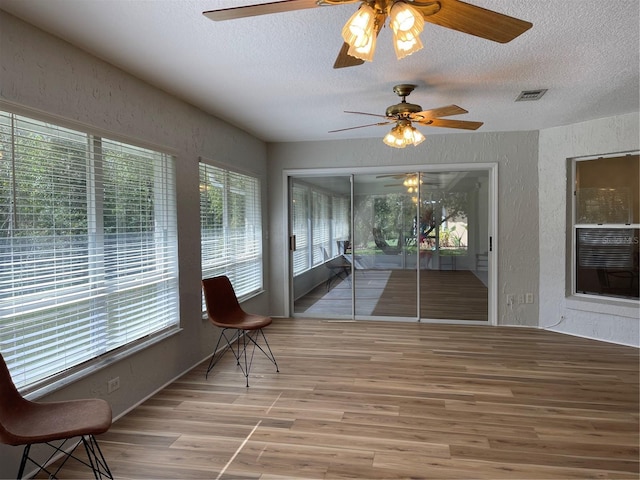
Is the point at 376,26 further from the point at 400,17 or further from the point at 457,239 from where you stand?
the point at 457,239

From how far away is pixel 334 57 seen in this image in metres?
2.78

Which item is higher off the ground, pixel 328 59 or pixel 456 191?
pixel 328 59

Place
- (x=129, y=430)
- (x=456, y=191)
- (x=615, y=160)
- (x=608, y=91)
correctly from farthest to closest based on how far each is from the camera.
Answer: (x=456, y=191) → (x=615, y=160) → (x=608, y=91) → (x=129, y=430)

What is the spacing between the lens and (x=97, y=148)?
8.98 feet

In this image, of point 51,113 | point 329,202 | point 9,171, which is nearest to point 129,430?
point 9,171

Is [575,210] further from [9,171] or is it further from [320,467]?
[9,171]

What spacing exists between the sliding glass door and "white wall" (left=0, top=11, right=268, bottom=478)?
1538mm

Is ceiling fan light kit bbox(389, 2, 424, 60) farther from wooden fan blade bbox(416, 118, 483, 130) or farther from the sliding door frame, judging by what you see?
the sliding door frame

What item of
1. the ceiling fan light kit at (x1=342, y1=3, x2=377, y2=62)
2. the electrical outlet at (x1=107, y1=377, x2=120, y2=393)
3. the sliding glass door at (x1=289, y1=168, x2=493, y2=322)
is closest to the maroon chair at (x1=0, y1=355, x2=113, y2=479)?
the electrical outlet at (x1=107, y1=377, x2=120, y2=393)

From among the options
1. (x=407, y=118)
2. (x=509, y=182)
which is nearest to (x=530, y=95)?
(x=407, y=118)

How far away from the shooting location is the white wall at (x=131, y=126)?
7.20 feet

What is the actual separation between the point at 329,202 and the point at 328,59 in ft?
9.96

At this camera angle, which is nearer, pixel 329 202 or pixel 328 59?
pixel 328 59

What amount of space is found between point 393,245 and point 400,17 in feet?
13.8
